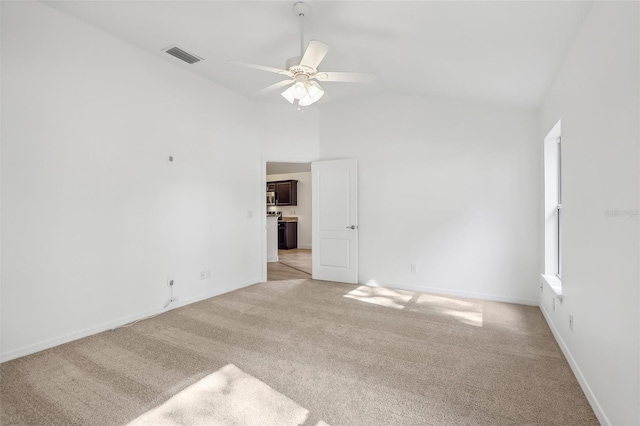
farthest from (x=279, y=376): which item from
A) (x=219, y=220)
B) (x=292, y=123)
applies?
(x=292, y=123)

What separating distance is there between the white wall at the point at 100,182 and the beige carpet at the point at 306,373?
0.44 m

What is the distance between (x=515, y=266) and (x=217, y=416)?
4.00 metres

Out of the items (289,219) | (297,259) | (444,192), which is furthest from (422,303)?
(289,219)

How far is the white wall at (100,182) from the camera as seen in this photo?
2684mm

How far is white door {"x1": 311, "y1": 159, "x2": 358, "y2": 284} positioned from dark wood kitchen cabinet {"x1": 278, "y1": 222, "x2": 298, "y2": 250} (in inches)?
174

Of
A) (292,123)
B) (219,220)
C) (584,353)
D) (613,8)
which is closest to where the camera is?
(613,8)

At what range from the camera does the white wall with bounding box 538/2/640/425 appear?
59.7 inches

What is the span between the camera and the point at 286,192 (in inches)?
407

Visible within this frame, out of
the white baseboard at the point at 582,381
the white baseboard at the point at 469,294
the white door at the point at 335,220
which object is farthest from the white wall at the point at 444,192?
the white baseboard at the point at 582,381

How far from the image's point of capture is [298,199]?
10.4 meters

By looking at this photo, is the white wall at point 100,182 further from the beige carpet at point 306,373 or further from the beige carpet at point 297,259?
the beige carpet at point 297,259

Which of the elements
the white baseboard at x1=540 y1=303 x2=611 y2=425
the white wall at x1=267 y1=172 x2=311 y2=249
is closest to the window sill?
the white baseboard at x1=540 y1=303 x2=611 y2=425

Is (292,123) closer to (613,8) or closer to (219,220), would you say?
(219,220)

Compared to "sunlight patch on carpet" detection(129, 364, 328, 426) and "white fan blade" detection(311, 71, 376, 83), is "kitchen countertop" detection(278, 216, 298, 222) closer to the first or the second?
"white fan blade" detection(311, 71, 376, 83)
